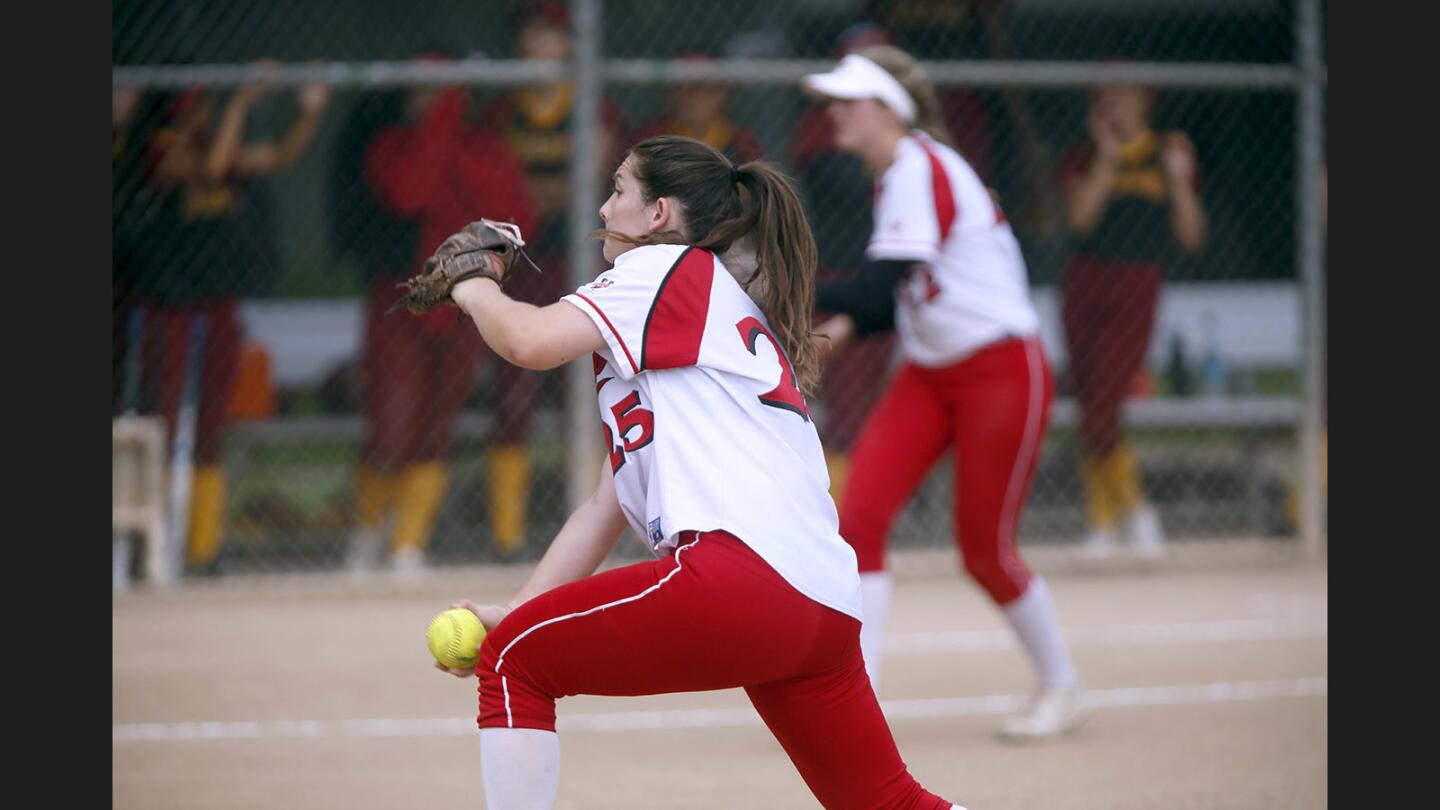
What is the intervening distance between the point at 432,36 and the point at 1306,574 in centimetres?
555

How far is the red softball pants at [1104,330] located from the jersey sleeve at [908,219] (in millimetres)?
3670

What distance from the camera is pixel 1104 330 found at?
8547 mm

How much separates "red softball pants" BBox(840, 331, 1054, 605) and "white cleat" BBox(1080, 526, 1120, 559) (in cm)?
339

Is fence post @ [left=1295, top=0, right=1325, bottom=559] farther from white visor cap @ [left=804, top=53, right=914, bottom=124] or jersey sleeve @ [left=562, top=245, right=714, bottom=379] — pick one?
jersey sleeve @ [left=562, top=245, right=714, bottom=379]

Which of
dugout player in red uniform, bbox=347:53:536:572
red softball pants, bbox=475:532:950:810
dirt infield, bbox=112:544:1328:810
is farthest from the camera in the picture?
dugout player in red uniform, bbox=347:53:536:572

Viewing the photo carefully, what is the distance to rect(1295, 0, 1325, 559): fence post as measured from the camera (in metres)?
8.35

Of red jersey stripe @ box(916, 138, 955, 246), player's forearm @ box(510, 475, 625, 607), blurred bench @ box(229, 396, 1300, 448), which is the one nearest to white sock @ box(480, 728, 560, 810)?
player's forearm @ box(510, 475, 625, 607)

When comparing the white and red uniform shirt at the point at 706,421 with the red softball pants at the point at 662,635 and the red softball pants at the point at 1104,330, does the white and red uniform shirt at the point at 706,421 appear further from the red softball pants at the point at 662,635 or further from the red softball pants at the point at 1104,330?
the red softball pants at the point at 1104,330

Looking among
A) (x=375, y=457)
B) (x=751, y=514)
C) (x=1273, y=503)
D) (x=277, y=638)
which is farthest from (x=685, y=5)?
(x=751, y=514)

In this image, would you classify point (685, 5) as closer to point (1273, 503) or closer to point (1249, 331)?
point (1249, 331)

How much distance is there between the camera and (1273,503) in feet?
29.9

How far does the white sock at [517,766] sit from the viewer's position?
2.95 m

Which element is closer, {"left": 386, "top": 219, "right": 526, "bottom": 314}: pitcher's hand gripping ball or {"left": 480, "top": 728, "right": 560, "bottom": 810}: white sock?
{"left": 480, "top": 728, "right": 560, "bottom": 810}: white sock

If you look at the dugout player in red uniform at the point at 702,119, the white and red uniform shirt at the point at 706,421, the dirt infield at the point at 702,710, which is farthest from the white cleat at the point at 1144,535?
the white and red uniform shirt at the point at 706,421
